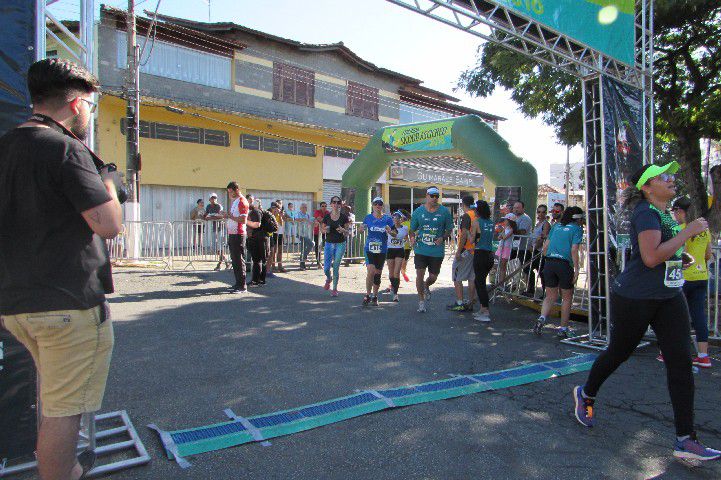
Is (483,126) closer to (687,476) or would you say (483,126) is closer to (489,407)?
(489,407)

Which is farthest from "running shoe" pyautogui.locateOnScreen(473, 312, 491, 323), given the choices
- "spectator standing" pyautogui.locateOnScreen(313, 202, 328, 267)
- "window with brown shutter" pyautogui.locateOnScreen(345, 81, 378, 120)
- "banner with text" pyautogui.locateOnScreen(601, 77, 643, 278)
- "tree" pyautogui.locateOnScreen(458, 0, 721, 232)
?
"window with brown shutter" pyautogui.locateOnScreen(345, 81, 378, 120)

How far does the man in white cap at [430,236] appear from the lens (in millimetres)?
7855

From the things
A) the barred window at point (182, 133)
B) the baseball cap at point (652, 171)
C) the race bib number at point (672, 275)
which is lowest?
Result: the race bib number at point (672, 275)

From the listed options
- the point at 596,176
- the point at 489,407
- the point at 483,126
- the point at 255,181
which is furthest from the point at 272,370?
the point at 255,181

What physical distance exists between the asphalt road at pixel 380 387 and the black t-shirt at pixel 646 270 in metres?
1.03

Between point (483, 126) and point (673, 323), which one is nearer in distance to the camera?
point (673, 323)

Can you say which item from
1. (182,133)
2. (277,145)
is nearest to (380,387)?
(182,133)

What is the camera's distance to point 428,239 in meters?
7.91

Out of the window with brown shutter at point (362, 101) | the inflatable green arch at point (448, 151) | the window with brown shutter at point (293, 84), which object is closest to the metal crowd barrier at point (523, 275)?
the inflatable green arch at point (448, 151)

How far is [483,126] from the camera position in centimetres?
1190

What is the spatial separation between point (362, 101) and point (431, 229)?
62.8ft

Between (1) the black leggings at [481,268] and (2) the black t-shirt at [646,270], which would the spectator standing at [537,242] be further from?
(2) the black t-shirt at [646,270]

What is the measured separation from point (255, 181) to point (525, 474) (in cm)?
2008

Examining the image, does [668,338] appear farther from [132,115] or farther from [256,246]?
[132,115]
